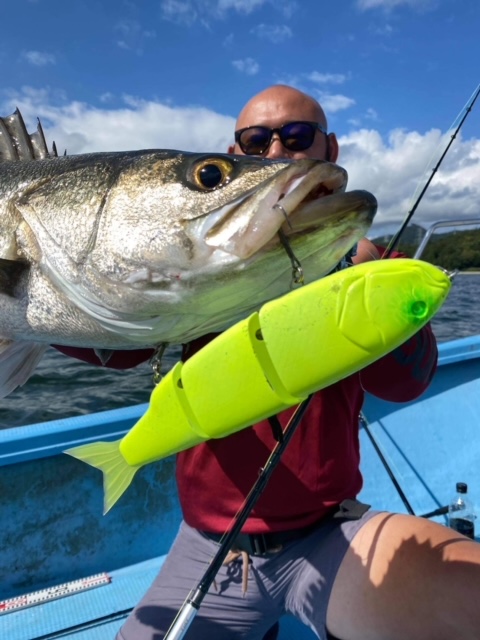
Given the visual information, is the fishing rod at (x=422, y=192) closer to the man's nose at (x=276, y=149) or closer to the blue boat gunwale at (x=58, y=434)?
the man's nose at (x=276, y=149)

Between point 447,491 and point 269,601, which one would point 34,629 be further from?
point 447,491

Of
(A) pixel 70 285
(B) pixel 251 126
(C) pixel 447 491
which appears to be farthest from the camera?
(C) pixel 447 491

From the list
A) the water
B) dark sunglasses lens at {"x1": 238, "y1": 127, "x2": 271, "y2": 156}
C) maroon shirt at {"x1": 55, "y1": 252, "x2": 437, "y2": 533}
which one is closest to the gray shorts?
maroon shirt at {"x1": 55, "y1": 252, "x2": 437, "y2": 533}

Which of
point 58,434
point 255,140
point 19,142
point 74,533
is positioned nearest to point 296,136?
point 255,140

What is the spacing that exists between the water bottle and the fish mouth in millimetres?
3000

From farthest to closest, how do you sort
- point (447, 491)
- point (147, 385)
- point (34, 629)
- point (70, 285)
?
point (147, 385), point (447, 491), point (34, 629), point (70, 285)

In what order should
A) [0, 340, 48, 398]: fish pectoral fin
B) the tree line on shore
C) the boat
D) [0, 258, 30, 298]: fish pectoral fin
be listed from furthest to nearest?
1. the boat
2. the tree line on shore
3. [0, 340, 48, 398]: fish pectoral fin
4. [0, 258, 30, 298]: fish pectoral fin

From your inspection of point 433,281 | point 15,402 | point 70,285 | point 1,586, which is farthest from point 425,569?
point 15,402

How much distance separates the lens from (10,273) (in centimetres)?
172

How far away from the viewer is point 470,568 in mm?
1683

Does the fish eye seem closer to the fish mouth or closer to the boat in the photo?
the fish mouth

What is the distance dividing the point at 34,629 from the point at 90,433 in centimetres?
106

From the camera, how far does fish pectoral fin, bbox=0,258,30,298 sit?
1705 millimetres

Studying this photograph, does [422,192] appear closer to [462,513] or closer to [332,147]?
[332,147]
